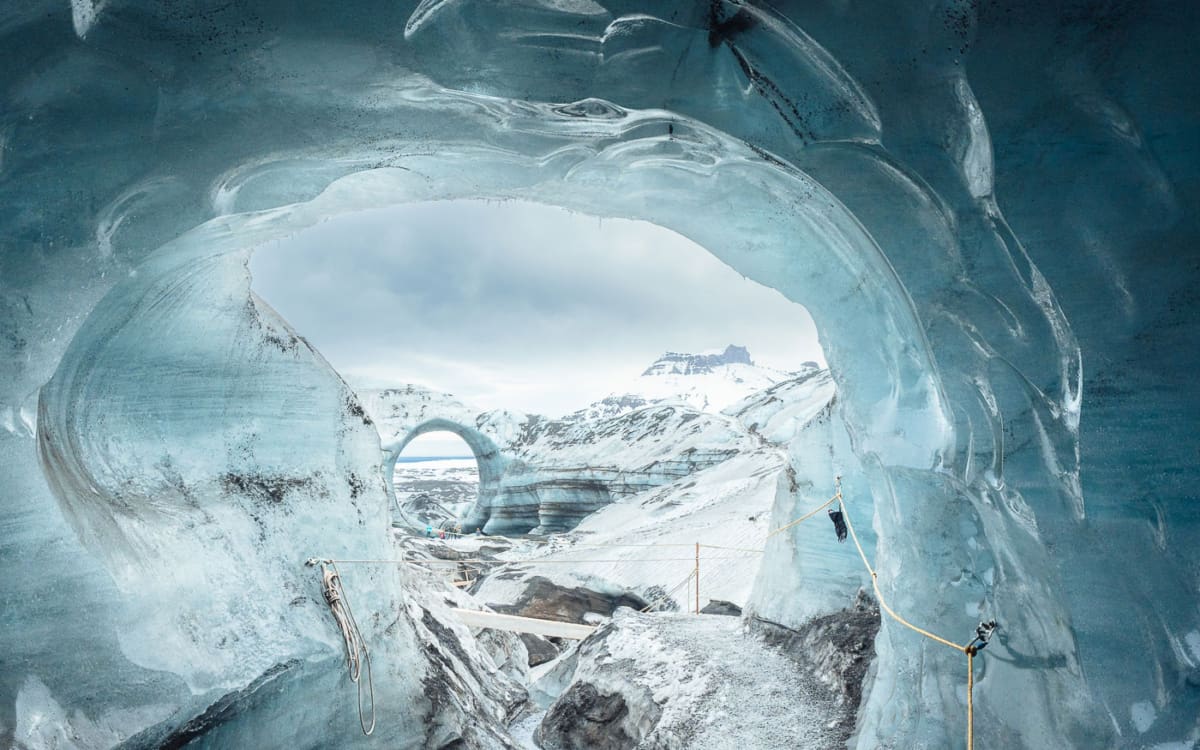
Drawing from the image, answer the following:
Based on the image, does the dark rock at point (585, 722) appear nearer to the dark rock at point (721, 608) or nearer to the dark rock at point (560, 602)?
the dark rock at point (721, 608)

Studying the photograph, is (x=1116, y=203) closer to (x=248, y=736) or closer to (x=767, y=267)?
(x=767, y=267)

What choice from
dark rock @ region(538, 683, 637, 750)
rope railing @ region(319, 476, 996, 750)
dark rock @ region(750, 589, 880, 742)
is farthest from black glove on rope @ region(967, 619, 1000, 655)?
dark rock @ region(538, 683, 637, 750)

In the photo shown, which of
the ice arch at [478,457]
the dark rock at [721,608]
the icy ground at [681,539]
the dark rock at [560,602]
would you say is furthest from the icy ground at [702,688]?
the ice arch at [478,457]

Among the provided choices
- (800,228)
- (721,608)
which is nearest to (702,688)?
(800,228)

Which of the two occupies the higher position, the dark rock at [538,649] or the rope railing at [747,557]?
the rope railing at [747,557]

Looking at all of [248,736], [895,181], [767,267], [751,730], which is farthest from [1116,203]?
[248,736]

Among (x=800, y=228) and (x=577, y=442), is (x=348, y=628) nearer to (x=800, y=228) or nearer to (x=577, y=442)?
(x=800, y=228)
